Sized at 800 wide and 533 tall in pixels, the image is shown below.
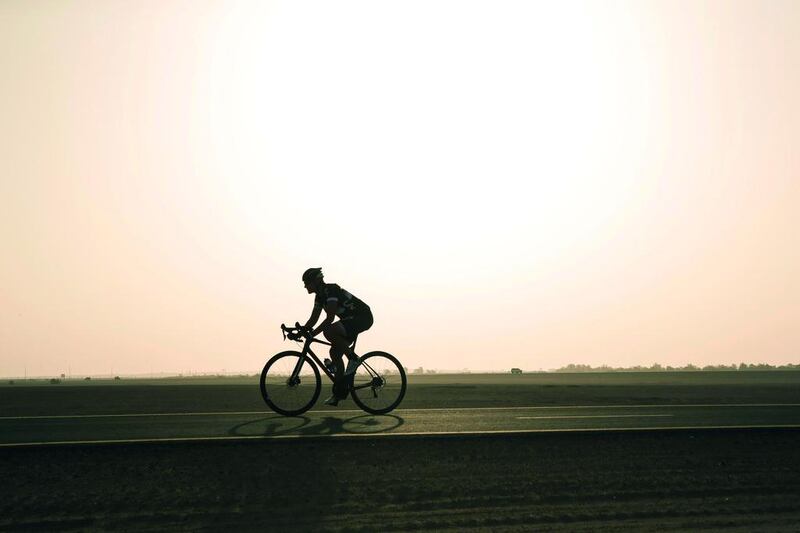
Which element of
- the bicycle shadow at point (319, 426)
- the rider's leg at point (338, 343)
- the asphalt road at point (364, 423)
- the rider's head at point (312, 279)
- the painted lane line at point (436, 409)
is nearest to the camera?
the asphalt road at point (364, 423)

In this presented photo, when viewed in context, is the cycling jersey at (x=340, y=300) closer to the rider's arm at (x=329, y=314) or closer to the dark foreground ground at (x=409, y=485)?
the rider's arm at (x=329, y=314)

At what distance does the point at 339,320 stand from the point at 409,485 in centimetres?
566

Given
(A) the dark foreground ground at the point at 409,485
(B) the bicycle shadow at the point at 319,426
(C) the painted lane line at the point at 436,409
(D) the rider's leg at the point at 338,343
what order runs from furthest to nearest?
(C) the painted lane line at the point at 436,409, (D) the rider's leg at the point at 338,343, (B) the bicycle shadow at the point at 319,426, (A) the dark foreground ground at the point at 409,485

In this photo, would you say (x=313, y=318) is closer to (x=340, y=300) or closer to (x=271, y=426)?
(x=340, y=300)

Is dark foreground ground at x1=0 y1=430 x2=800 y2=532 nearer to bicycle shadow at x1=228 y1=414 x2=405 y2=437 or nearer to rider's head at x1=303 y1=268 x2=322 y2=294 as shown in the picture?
bicycle shadow at x1=228 y1=414 x2=405 y2=437

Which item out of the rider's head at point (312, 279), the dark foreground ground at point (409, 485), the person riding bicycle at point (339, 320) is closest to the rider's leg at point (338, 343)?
the person riding bicycle at point (339, 320)

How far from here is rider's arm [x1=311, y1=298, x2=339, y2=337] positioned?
1282cm

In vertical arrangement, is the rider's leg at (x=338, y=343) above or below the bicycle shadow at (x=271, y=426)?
above

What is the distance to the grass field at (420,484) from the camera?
6797mm

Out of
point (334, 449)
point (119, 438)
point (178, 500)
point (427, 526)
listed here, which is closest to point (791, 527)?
point (427, 526)

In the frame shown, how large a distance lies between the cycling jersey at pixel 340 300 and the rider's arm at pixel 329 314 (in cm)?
3

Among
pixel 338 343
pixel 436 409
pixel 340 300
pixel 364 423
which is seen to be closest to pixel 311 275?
pixel 340 300

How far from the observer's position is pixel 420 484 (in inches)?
301

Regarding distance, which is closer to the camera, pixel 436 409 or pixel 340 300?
pixel 340 300
